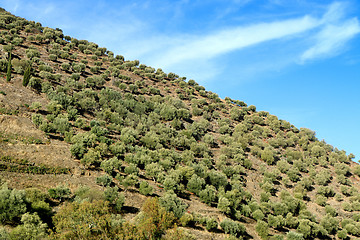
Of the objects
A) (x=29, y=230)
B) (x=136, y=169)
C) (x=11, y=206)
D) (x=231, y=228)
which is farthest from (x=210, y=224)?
(x=11, y=206)

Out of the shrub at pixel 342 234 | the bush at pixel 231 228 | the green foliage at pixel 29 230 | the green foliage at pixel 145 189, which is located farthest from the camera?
the shrub at pixel 342 234

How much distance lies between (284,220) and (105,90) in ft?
187

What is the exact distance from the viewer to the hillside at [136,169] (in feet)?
68.9

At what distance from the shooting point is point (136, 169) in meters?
38.9

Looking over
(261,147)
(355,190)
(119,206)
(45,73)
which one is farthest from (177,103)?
(355,190)

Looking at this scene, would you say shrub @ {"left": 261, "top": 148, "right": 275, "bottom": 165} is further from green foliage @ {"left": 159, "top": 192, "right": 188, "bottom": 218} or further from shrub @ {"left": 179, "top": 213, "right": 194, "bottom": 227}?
shrub @ {"left": 179, "top": 213, "right": 194, "bottom": 227}

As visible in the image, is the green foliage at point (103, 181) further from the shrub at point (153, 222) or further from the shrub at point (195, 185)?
the shrub at point (195, 185)

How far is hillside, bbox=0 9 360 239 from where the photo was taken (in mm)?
21016

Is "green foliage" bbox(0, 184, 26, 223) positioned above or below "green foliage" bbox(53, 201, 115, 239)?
below

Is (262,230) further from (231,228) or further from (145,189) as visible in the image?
(145,189)

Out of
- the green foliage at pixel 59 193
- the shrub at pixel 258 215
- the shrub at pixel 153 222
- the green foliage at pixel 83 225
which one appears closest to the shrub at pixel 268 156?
the shrub at pixel 258 215

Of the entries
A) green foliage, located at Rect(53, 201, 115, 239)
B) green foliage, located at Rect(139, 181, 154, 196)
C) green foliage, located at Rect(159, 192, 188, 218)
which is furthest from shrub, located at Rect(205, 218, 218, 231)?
green foliage, located at Rect(53, 201, 115, 239)

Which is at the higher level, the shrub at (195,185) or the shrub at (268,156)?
the shrub at (268,156)

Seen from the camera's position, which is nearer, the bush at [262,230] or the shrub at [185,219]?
the shrub at [185,219]
